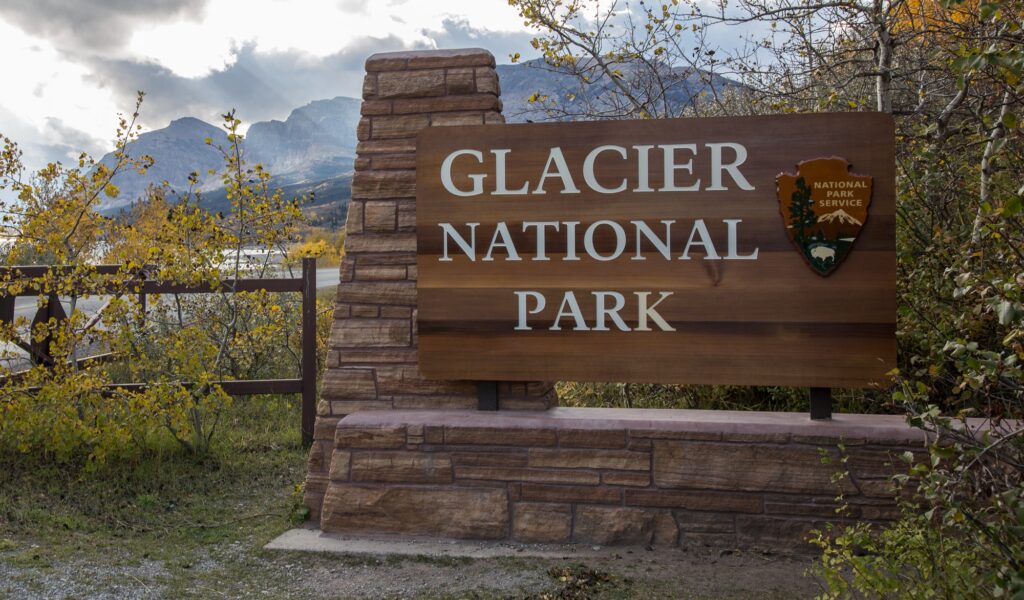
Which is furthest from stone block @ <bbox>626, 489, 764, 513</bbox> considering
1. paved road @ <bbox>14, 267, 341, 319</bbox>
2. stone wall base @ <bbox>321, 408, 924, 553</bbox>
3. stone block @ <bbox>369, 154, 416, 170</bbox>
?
paved road @ <bbox>14, 267, 341, 319</bbox>

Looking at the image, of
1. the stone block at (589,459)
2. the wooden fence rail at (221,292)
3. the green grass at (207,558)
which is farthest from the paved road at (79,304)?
the stone block at (589,459)

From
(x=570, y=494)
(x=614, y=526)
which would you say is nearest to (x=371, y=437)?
(x=570, y=494)

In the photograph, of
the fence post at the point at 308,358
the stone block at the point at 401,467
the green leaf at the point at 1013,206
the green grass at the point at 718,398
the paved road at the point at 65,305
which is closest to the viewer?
the green leaf at the point at 1013,206

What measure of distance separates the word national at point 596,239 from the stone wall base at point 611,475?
32.4 inches

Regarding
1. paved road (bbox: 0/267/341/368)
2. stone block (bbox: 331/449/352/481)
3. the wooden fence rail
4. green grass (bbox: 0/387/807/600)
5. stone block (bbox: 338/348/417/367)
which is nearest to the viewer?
green grass (bbox: 0/387/807/600)

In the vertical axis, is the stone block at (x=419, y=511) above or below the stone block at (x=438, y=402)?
below

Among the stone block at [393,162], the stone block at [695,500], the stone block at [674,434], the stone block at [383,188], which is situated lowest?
the stone block at [695,500]

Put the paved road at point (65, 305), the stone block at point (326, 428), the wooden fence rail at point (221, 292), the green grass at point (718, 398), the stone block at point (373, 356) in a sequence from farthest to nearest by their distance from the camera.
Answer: the paved road at point (65, 305) → the wooden fence rail at point (221, 292) → the green grass at point (718, 398) → the stone block at point (326, 428) → the stone block at point (373, 356)

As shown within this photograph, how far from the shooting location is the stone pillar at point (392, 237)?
4.39 meters

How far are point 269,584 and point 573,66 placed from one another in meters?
4.65

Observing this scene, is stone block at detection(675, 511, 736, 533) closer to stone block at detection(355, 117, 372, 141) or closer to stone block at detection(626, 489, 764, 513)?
stone block at detection(626, 489, 764, 513)

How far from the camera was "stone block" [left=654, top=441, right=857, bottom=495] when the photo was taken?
3916mm

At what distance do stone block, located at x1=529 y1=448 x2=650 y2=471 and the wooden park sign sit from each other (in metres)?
0.37

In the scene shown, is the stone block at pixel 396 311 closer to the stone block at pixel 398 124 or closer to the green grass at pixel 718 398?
the stone block at pixel 398 124
